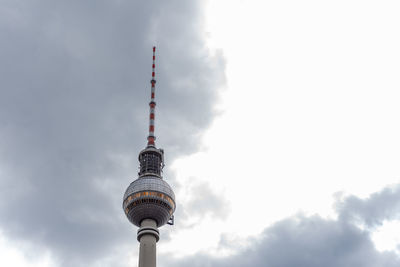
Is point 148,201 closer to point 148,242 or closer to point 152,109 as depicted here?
point 148,242

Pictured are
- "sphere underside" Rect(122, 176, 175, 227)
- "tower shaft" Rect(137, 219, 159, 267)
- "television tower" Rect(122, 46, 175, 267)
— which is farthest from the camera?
"sphere underside" Rect(122, 176, 175, 227)

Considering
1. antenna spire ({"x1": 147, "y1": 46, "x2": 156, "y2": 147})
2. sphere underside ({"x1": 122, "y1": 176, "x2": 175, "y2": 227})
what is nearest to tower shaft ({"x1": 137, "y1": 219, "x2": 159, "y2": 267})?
sphere underside ({"x1": 122, "y1": 176, "x2": 175, "y2": 227})

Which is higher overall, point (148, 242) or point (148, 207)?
point (148, 207)

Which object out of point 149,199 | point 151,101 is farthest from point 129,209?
point 151,101

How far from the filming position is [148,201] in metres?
118

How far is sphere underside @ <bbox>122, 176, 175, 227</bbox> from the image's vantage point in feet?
387

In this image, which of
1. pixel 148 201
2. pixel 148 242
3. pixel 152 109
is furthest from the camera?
pixel 152 109

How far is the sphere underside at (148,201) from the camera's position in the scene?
118 m

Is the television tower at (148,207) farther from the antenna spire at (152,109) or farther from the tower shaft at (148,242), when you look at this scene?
the antenna spire at (152,109)

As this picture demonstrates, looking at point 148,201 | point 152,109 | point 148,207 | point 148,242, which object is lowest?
point 148,242

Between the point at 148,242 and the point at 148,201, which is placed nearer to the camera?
the point at 148,242

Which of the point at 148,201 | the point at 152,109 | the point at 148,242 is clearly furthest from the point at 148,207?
the point at 152,109

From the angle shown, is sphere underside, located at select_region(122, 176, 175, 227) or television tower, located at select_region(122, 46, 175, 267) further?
sphere underside, located at select_region(122, 176, 175, 227)

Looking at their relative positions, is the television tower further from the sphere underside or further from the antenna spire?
the antenna spire
